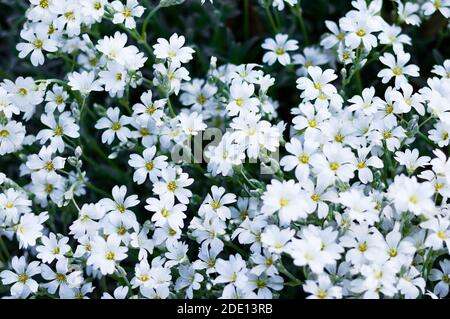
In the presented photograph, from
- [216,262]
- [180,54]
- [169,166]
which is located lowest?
[216,262]

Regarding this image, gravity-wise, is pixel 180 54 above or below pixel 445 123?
above

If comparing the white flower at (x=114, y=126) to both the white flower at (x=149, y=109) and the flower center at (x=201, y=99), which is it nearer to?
the white flower at (x=149, y=109)

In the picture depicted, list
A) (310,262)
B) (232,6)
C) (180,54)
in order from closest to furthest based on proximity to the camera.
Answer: (310,262) < (180,54) < (232,6)

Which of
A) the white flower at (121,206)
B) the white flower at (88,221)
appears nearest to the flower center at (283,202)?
the white flower at (121,206)

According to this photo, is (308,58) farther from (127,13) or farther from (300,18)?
(127,13)

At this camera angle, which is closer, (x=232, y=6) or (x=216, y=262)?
(x=216, y=262)

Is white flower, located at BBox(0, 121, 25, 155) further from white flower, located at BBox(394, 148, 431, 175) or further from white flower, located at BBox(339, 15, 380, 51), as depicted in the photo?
white flower, located at BBox(394, 148, 431, 175)

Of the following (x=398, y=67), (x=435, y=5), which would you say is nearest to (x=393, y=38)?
(x=398, y=67)

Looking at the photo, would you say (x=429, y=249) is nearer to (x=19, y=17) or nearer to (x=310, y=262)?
(x=310, y=262)

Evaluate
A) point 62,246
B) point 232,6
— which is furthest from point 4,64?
point 62,246
